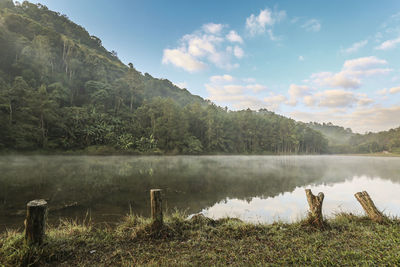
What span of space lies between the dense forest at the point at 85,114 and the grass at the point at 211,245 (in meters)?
31.3

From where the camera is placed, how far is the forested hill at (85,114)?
91.9ft

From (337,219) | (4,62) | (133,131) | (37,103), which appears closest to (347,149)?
(133,131)

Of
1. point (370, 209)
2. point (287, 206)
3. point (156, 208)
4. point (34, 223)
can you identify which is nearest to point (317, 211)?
point (370, 209)

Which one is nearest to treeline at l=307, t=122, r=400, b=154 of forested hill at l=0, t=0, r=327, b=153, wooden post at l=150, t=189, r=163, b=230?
forested hill at l=0, t=0, r=327, b=153

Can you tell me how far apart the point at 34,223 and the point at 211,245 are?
10.1ft

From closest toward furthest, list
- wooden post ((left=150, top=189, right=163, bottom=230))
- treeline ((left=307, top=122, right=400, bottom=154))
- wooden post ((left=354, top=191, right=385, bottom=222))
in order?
1. wooden post ((left=150, top=189, right=163, bottom=230))
2. wooden post ((left=354, top=191, right=385, bottom=222))
3. treeline ((left=307, top=122, right=400, bottom=154))

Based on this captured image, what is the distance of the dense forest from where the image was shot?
28.0m

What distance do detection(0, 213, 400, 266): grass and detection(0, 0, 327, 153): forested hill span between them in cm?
3130

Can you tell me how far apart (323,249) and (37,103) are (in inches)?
1513

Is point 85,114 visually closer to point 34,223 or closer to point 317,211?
point 34,223

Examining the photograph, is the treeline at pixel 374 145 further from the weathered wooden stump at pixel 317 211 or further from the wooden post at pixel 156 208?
the wooden post at pixel 156 208

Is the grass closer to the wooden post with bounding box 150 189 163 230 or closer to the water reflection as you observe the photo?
the wooden post with bounding box 150 189 163 230

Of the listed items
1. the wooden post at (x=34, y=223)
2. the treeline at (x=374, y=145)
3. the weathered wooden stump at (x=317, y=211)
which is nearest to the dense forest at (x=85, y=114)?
the wooden post at (x=34, y=223)

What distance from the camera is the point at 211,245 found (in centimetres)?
351
